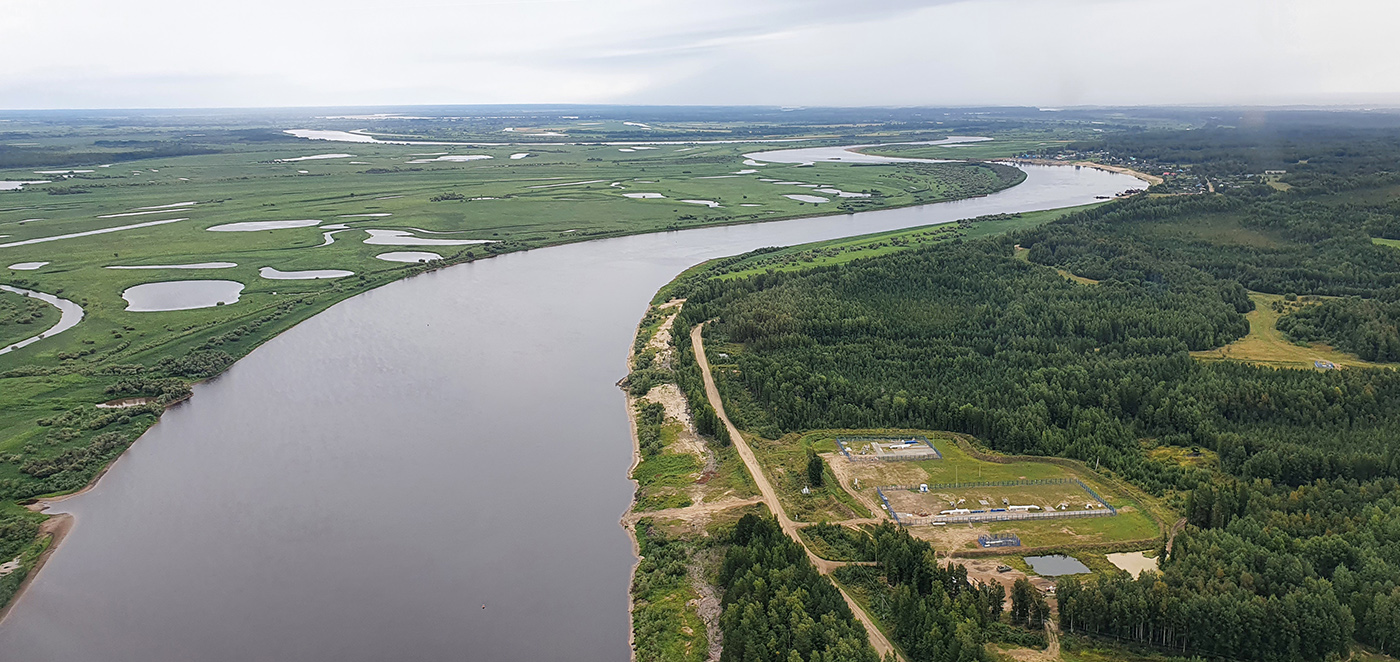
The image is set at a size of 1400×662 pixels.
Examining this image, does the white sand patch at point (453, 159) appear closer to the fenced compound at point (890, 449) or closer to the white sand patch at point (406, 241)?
the white sand patch at point (406, 241)

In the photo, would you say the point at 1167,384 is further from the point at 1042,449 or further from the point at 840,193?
the point at 840,193

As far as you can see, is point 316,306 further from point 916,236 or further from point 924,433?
point 916,236

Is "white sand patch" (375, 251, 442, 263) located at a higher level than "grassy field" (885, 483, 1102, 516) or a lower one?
higher

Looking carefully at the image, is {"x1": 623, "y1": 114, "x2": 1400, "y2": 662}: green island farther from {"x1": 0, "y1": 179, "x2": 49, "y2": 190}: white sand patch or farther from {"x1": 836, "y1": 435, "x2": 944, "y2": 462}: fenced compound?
{"x1": 0, "y1": 179, "x2": 49, "y2": 190}: white sand patch

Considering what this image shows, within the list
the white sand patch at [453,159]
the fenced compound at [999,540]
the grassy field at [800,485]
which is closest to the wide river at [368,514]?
the grassy field at [800,485]

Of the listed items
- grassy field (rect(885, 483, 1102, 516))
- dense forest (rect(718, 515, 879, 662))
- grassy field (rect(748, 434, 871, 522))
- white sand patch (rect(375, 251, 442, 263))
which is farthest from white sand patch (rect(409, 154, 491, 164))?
dense forest (rect(718, 515, 879, 662))

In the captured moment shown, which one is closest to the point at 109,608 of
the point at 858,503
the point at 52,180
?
the point at 858,503

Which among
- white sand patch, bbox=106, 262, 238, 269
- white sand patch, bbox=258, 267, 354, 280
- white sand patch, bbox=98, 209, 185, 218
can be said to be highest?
white sand patch, bbox=98, 209, 185, 218
